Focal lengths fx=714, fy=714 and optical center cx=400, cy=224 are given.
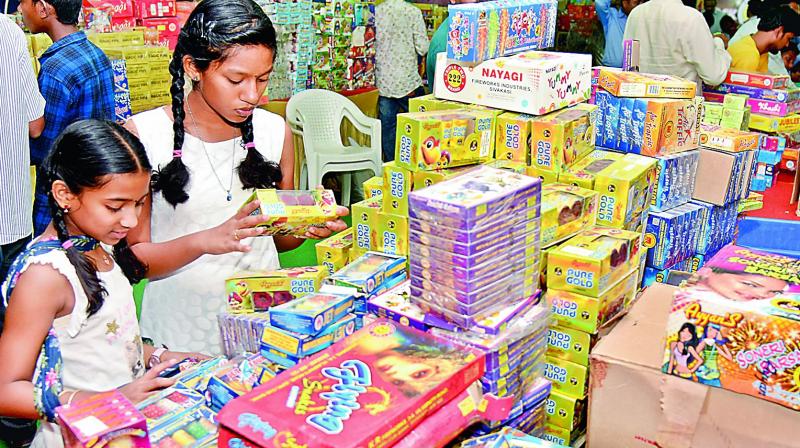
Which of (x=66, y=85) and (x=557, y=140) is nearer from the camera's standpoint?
(x=557, y=140)

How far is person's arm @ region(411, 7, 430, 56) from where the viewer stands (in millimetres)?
6914

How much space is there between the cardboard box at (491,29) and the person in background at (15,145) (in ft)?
6.08

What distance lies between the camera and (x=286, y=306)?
179 cm

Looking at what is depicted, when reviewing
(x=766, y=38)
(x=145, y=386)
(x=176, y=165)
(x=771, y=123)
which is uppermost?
(x=766, y=38)

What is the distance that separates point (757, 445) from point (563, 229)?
3.34 ft

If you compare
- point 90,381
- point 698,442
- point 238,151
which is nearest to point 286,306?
point 90,381

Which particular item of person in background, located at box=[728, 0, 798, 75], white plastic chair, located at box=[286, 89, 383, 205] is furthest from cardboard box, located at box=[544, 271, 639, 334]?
person in background, located at box=[728, 0, 798, 75]

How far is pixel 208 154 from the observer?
7.25ft

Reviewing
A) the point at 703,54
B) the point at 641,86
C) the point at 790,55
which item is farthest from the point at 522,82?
the point at 790,55

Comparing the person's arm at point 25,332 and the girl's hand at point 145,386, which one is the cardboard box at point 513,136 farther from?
the person's arm at point 25,332

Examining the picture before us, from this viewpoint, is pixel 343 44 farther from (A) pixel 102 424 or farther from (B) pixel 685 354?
(A) pixel 102 424

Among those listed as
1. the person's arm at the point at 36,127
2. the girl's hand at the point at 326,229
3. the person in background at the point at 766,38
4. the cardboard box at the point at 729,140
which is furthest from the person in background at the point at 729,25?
the girl's hand at the point at 326,229

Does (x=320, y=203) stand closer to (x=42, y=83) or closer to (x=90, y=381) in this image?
(x=90, y=381)

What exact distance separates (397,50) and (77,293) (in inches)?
221
